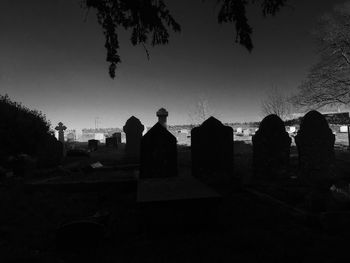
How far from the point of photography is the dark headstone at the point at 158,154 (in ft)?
23.7

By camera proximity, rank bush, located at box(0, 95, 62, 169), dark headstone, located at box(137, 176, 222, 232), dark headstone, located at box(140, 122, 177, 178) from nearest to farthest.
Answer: dark headstone, located at box(137, 176, 222, 232), dark headstone, located at box(140, 122, 177, 178), bush, located at box(0, 95, 62, 169)

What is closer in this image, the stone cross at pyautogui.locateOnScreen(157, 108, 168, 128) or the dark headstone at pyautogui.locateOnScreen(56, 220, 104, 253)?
the dark headstone at pyautogui.locateOnScreen(56, 220, 104, 253)

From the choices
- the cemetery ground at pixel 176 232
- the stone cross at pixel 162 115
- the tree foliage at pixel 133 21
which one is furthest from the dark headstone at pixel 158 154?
the stone cross at pixel 162 115

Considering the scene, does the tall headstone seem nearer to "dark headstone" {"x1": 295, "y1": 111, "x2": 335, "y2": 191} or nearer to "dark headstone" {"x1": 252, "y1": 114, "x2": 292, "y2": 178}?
"dark headstone" {"x1": 295, "y1": 111, "x2": 335, "y2": 191}

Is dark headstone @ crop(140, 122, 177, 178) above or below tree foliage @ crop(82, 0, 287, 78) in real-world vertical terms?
below

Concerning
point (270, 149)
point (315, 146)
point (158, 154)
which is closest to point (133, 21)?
point (158, 154)

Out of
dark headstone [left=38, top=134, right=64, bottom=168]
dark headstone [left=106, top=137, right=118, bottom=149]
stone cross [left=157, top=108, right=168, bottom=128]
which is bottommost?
dark headstone [left=38, top=134, right=64, bottom=168]

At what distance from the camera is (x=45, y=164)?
469 inches

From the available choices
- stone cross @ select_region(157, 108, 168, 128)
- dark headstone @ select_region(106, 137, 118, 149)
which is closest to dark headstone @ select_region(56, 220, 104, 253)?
stone cross @ select_region(157, 108, 168, 128)

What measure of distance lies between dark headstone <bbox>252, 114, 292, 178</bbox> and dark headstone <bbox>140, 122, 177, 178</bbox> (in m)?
3.56

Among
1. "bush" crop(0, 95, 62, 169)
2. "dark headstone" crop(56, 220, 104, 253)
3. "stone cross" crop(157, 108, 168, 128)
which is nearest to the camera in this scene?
"dark headstone" crop(56, 220, 104, 253)

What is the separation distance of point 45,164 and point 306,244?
36.7 ft

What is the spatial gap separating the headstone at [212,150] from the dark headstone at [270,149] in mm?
1416

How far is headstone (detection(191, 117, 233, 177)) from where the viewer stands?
8516mm
